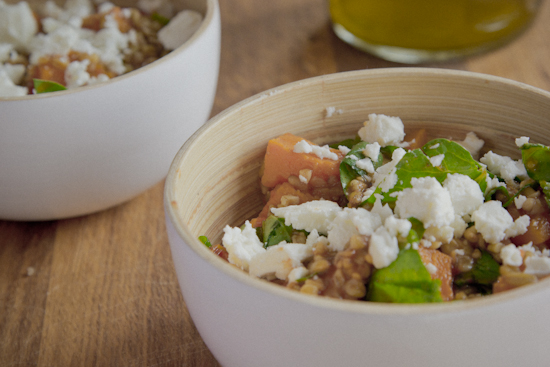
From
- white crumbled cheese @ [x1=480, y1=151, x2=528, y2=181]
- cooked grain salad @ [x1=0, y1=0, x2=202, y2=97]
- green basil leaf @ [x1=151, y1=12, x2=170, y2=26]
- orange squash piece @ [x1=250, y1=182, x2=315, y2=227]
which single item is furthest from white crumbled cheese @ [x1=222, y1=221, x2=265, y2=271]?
green basil leaf @ [x1=151, y1=12, x2=170, y2=26]

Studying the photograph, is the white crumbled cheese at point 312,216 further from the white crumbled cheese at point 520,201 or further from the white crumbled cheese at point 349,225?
the white crumbled cheese at point 520,201

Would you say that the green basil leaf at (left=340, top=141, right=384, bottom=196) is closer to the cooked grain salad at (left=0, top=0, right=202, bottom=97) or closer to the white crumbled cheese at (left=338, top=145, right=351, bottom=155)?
the white crumbled cheese at (left=338, top=145, right=351, bottom=155)

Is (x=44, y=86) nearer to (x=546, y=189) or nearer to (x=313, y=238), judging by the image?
(x=313, y=238)

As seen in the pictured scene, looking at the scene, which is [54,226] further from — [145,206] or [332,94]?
[332,94]

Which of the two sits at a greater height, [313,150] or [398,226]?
[398,226]

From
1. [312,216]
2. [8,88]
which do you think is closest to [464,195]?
[312,216]

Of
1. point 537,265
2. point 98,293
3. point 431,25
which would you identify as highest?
point 537,265

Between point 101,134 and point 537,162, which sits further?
point 101,134
